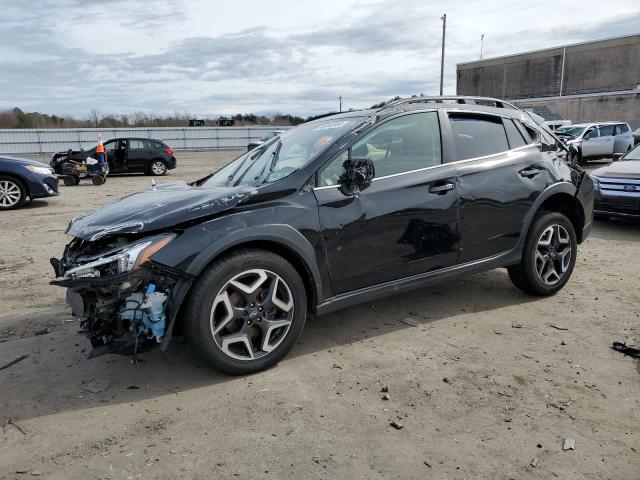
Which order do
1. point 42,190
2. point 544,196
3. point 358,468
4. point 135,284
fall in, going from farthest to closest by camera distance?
point 42,190
point 544,196
point 135,284
point 358,468

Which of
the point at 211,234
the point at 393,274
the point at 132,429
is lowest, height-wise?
the point at 132,429

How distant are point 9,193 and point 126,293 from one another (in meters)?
9.50

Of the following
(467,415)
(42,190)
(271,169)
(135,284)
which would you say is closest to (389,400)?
(467,415)

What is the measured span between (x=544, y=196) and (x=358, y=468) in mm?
3208

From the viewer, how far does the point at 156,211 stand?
130 inches

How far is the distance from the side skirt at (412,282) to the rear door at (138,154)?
57.9 ft

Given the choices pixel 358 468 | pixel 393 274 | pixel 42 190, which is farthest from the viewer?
pixel 42 190

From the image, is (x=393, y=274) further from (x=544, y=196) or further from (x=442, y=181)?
(x=544, y=196)

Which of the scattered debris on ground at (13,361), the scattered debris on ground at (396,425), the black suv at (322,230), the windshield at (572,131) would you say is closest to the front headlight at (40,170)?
the black suv at (322,230)

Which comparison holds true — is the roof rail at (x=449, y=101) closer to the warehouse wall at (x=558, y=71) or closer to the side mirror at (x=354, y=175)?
the side mirror at (x=354, y=175)

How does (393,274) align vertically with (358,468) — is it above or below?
above

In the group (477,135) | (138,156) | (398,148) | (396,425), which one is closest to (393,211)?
(398,148)

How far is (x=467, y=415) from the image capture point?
2.91 m

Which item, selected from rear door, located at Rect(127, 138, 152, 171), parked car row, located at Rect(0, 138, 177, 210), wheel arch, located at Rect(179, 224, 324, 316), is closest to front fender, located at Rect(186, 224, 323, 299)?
wheel arch, located at Rect(179, 224, 324, 316)
